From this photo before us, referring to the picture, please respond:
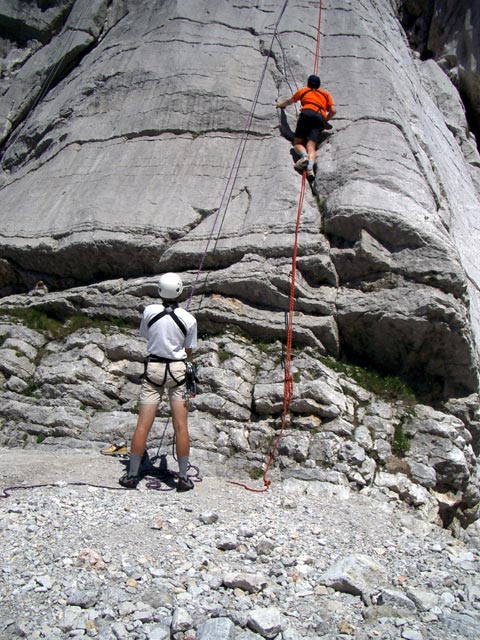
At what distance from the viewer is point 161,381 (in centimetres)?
680

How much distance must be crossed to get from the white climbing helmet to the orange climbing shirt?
566 cm

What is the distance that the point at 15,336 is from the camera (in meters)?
9.47

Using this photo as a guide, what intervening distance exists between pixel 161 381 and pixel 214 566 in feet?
7.83

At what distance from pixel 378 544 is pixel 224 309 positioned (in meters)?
4.30

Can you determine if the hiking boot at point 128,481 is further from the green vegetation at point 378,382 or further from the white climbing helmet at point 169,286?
the green vegetation at point 378,382

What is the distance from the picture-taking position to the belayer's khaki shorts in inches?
268

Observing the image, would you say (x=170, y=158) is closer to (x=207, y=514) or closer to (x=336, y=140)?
(x=336, y=140)

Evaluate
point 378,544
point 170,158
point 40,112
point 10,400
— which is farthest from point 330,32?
point 378,544

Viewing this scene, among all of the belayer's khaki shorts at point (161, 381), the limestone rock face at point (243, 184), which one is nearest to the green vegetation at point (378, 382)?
the limestone rock face at point (243, 184)

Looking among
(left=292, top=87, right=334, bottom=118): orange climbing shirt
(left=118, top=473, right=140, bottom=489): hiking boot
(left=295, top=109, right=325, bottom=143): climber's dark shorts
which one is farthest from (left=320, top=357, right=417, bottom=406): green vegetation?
(left=292, top=87, right=334, bottom=118): orange climbing shirt

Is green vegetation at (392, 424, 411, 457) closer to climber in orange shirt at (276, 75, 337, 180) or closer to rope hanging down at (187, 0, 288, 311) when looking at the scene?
rope hanging down at (187, 0, 288, 311)

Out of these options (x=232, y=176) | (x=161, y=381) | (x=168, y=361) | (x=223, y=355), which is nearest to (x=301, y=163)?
(x=232, y=176)

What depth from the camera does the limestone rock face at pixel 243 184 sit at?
9031mm

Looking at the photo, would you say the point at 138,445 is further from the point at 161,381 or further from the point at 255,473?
the point at 255,473
